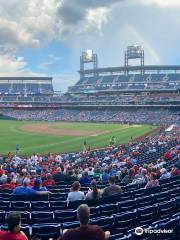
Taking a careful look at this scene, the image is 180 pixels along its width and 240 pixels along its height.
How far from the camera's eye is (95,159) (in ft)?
89.2

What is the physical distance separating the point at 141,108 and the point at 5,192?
84504mm

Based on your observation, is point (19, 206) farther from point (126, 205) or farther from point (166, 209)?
point (166, 209)

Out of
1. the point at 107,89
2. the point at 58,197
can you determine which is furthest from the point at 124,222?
the point at 107,89

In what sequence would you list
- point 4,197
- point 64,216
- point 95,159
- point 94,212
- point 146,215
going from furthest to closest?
point 95,159
point 4,197
point 94,212
point 64,216
point 146,215

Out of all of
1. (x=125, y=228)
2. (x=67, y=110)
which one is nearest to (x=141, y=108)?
(x=67, y=110)

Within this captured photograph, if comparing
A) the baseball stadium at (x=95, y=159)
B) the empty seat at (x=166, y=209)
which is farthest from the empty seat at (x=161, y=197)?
the empty seat at (x=166, y=209)

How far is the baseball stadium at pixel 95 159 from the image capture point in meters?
7.45

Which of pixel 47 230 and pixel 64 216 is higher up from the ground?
pixel 47 230

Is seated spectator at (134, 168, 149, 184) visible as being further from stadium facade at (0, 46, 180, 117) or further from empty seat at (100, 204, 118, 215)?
stadium facade at (0, 46, 180, 117)

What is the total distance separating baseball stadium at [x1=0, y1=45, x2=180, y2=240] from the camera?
7445 millimetres

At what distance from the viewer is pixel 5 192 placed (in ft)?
41.3

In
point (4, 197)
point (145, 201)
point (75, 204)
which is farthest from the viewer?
point (4, 197)

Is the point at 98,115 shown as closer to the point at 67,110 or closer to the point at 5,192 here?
the point at 67,110

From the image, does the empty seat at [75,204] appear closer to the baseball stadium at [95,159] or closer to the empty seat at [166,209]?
the baseball stadium at [95,159]
